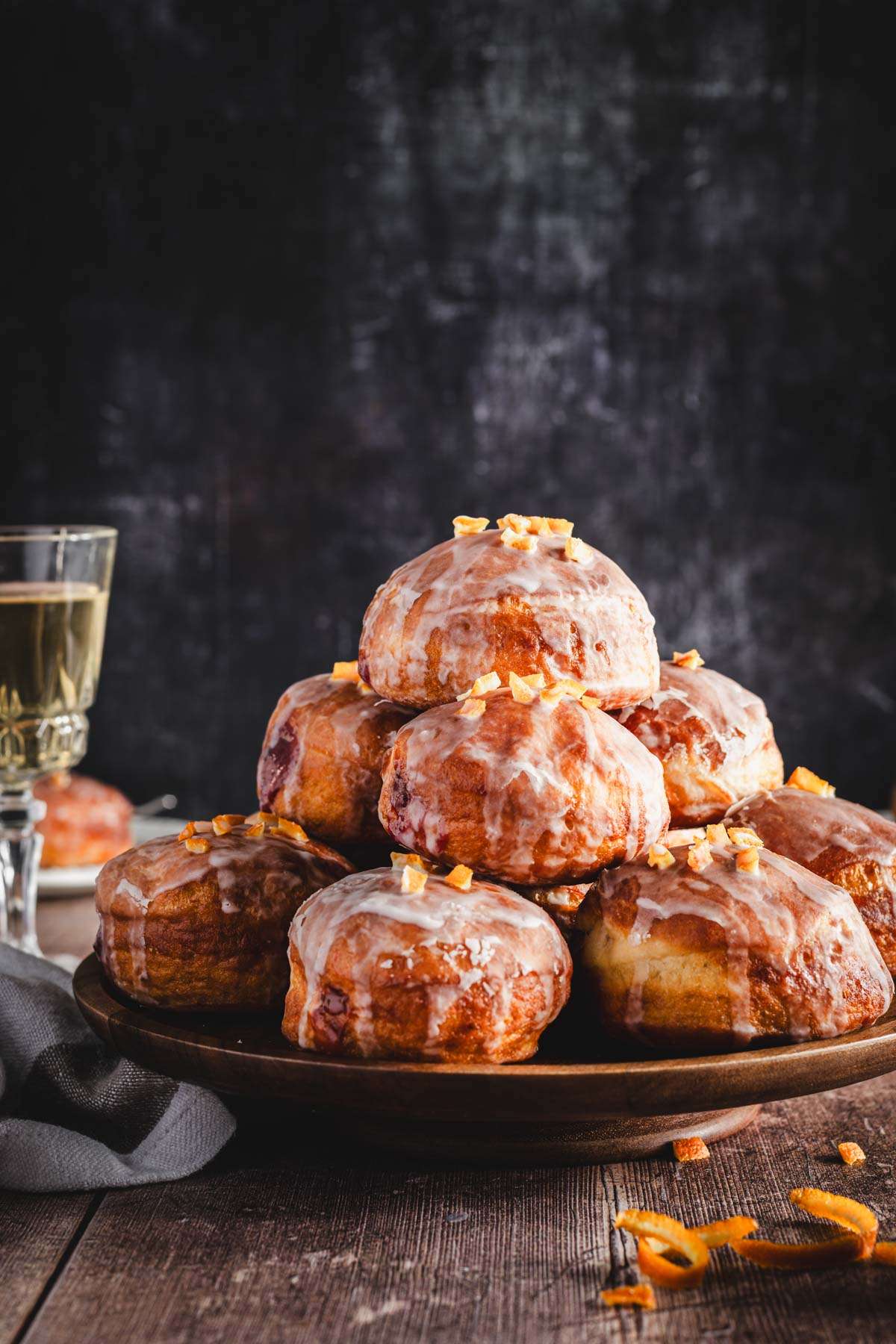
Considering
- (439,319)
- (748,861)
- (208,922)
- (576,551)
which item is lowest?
(208,922)

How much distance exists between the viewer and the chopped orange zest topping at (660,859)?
1.28 meters

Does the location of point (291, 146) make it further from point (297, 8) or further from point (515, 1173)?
point (515, 1173)

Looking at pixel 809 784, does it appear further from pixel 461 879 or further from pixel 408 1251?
pixel 408 1251

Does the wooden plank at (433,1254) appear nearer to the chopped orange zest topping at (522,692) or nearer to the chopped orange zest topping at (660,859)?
the chopped orange zest topping at (660,859)

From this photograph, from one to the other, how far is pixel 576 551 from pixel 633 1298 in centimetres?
74

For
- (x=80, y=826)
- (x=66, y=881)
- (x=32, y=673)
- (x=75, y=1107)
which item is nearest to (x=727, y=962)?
(x=75, y=1107)

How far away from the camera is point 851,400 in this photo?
4.48 metres

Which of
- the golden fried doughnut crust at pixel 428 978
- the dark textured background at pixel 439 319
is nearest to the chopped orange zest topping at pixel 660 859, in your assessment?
the golden fried doughnut crust at pixel 428 978

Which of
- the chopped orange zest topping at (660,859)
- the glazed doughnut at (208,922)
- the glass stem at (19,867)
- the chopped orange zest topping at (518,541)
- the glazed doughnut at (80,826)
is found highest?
the chopped orange zest topping at (518,541)

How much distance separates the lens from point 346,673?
162 cm

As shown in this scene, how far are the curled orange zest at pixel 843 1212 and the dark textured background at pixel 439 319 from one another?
3417 mm

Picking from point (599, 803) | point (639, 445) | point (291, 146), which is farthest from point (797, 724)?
point (599, 803)

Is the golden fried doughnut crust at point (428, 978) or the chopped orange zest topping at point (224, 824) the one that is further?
the chopped orange zest topping at point (224, 824)

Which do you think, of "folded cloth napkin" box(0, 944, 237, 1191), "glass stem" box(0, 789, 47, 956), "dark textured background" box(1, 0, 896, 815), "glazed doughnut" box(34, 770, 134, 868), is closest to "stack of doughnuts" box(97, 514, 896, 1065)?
"folded cloth napkin" box(0, 944, 237, 1191)
